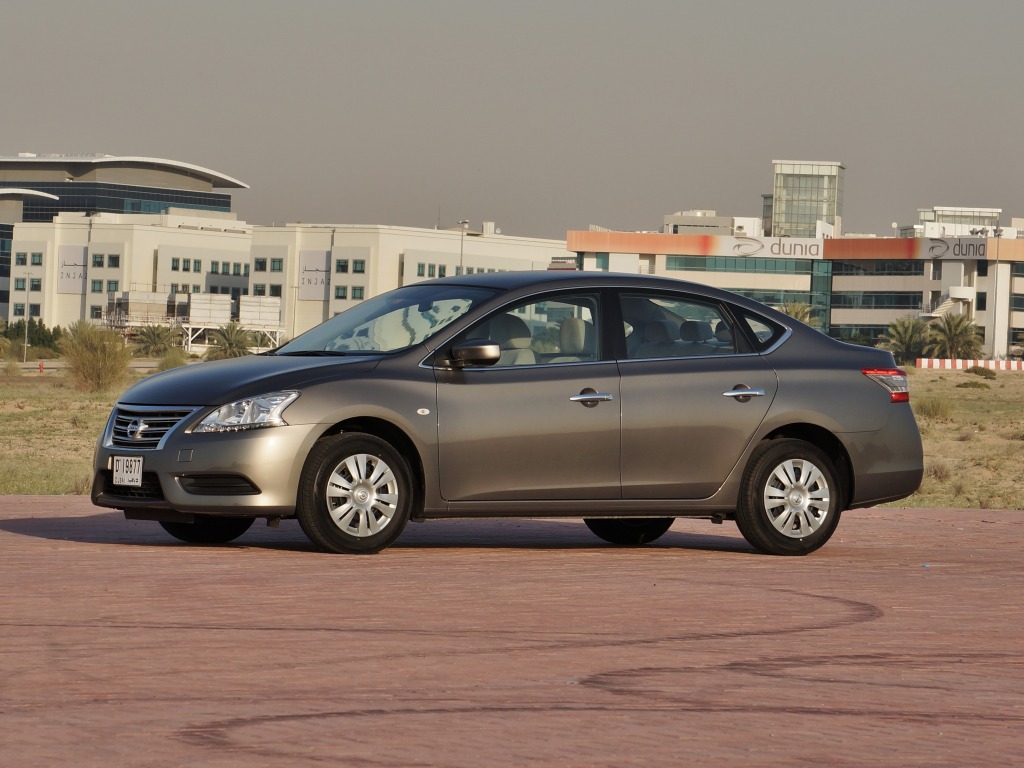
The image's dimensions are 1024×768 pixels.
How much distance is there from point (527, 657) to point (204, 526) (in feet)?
15.3

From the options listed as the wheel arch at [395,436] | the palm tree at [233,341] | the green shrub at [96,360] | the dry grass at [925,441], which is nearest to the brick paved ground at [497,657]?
the wheel arch at [395,436]

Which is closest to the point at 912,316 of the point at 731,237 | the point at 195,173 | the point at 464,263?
the point at 731,237

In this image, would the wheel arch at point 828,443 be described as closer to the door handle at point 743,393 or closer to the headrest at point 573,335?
the door handle at point 743,393

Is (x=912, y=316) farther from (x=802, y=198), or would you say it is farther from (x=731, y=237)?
(x=802, y=198)

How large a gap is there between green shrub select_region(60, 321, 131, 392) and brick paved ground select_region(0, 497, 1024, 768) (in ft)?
170

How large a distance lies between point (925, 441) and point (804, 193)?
146m

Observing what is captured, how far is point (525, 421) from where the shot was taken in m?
10.1

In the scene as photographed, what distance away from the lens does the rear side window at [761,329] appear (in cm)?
1105

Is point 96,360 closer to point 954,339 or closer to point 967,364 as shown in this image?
point 967,364

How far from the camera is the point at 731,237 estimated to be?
141 m

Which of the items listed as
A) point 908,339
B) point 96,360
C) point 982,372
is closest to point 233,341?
point 908,339

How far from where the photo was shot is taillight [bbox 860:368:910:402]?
11.3m

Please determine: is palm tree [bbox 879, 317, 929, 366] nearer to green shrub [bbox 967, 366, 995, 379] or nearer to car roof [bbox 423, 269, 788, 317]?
green shrub [bbox 967, 366, 995, 379]

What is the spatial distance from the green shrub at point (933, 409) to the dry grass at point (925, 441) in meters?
0.03
